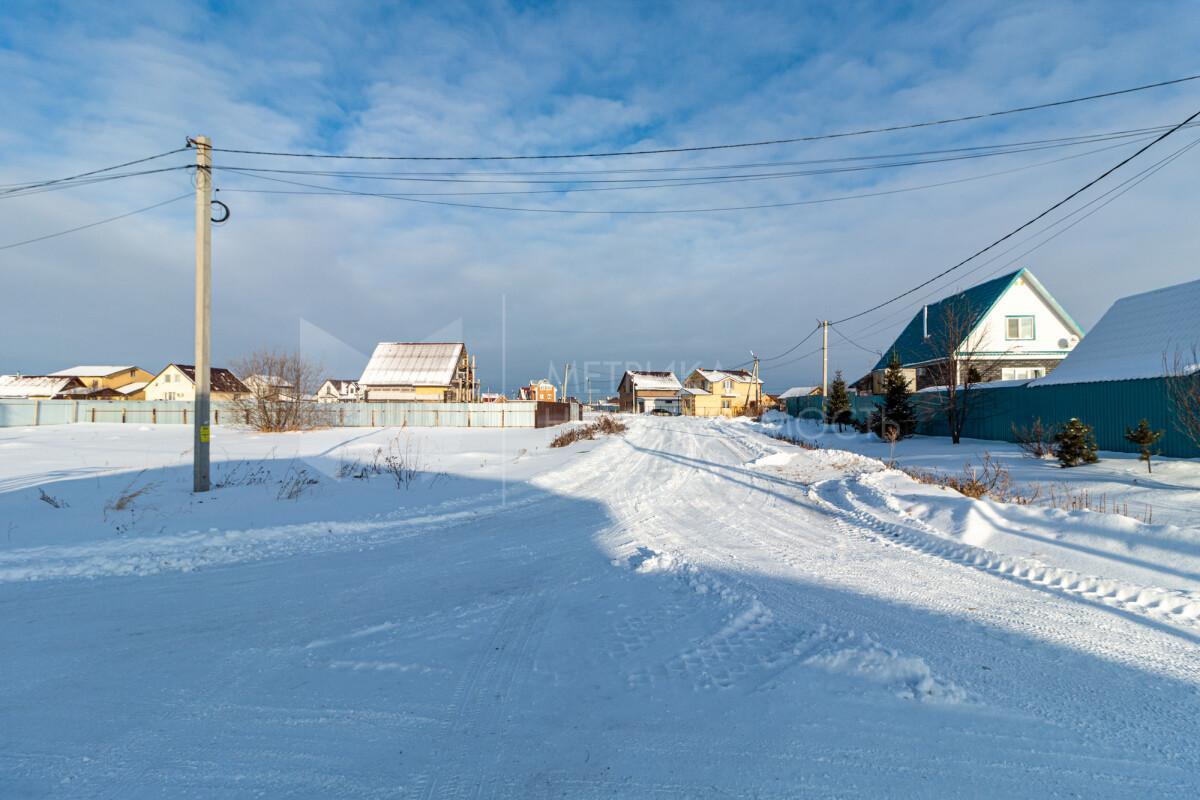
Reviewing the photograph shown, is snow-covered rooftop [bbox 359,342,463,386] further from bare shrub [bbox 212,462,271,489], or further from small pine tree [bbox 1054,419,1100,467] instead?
small pine tree [bbox 1054,419,1100,467]

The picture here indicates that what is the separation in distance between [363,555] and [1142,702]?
6586 mm

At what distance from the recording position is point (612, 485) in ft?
38.7

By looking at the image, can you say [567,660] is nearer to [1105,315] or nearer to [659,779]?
[659,779]

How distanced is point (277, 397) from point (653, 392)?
6030 cm

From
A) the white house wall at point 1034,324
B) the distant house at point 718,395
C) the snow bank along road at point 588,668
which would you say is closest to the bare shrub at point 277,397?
the snow bank along road at point 588,668

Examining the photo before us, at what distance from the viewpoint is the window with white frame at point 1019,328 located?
99.5ft

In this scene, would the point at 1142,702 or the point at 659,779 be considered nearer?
the point at 659,779

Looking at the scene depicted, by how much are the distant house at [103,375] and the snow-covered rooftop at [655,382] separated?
72349 millimetres

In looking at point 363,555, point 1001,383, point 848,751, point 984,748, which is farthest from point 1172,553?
point 1001,383

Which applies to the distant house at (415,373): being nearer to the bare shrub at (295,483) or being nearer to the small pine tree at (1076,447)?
the bare shrub at (295,483)

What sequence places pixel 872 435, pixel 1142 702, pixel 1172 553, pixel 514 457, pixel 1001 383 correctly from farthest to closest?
pixel 872 435 → pixel 1001 383 → pixel 514 457 → pixel 1172 553 → pixel 1142 702

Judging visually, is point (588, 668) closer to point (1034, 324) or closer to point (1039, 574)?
point (1039, 574)

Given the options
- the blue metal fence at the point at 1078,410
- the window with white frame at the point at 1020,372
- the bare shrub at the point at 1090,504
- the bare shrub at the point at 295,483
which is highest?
the window with white frame at the point at 1020,372

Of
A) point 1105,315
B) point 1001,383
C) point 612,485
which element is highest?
point 1105,315
